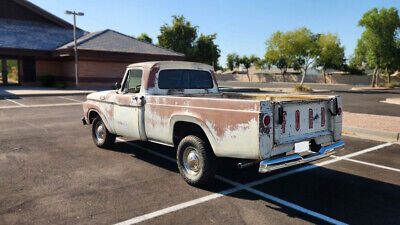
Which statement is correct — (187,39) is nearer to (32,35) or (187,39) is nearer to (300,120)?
(32,35)

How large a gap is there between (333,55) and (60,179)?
3675 centimetres

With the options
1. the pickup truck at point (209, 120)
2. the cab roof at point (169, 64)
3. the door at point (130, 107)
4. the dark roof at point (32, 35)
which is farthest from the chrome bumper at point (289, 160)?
the dark roof at point (32, 35)

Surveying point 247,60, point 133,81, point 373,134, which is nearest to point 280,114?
point 133,81

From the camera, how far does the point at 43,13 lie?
114ft

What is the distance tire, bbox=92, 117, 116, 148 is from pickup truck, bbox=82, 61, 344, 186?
0.11ft

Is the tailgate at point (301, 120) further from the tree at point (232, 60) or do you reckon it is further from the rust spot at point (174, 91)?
the tree at point (232, 60)

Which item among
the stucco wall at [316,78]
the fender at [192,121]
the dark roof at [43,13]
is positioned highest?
the dark roof at [43,13]

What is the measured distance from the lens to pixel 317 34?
35406 millimetres

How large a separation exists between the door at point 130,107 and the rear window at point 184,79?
462 millimetres

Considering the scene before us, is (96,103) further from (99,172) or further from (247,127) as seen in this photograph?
(247,127)

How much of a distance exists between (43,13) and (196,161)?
119 feet

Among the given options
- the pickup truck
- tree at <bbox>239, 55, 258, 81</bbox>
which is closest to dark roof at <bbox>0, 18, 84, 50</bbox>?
the pickup truck

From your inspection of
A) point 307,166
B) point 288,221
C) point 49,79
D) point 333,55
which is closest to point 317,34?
point 333,55

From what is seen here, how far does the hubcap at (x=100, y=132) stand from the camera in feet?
23.7
